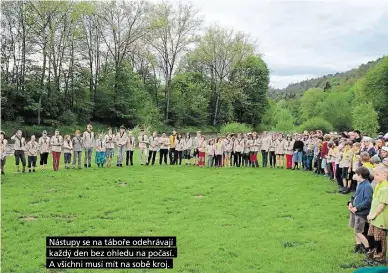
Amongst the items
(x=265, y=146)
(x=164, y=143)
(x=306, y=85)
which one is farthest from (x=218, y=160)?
(x=306, y=85)

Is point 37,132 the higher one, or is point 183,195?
point 37,132

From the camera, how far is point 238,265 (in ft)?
23.3

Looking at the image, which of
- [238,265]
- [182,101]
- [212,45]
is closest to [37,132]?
[182,101]

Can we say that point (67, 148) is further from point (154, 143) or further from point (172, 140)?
point (172, 140)

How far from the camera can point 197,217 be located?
1038 centimetres

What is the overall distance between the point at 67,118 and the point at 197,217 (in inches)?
1151

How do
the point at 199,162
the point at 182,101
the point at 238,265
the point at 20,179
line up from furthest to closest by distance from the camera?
the point at 182,101
the point at 199,162
the point at 20,179
the point at 238,265

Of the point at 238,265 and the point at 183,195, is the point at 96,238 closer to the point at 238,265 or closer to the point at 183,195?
the point at 238,265

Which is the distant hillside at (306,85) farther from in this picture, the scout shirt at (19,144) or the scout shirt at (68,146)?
the scout shirt at (19,144)

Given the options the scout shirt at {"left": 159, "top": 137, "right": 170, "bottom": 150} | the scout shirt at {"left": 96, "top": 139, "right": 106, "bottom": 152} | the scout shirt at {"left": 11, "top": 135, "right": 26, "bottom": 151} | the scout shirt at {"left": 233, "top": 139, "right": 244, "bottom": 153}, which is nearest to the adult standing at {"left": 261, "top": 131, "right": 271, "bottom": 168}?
the scout shirt at {"left": 233, "top": 139, "right": 244, "bottom": 153}

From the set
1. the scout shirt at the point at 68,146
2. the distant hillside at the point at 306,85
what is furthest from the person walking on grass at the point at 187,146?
the distant hillside at the point at 306,85

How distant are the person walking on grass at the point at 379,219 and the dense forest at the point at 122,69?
31299 millimetres

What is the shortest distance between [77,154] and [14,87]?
18.2 meters

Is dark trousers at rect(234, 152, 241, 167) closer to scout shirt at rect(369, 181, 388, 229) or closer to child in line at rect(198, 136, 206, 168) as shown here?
child in line at rect(198, 136, 206, 168)
